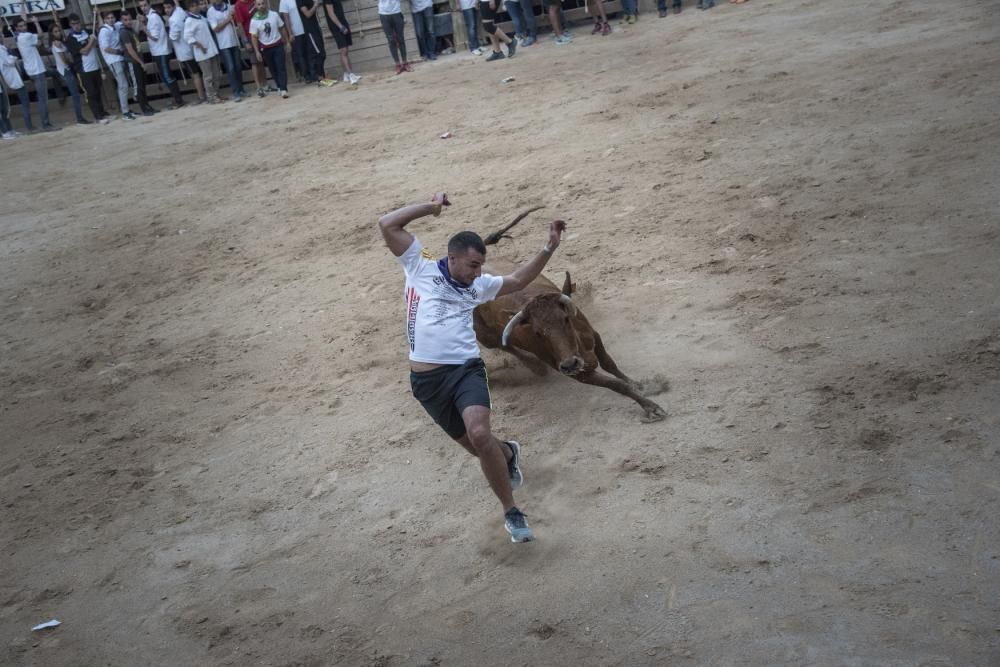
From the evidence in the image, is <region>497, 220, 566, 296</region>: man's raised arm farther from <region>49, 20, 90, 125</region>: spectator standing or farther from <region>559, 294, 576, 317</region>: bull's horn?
<region>49, 20, 90, 125</region>: spectator standing

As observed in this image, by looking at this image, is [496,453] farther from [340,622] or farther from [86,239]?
[86,239]

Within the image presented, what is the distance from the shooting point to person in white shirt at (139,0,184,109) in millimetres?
18969

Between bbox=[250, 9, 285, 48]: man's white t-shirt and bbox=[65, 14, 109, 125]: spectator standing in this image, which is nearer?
bbox=[250, 9, 285, 48]: man's white t-shirt

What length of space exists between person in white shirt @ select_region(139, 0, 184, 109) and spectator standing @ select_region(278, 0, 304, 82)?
260cm

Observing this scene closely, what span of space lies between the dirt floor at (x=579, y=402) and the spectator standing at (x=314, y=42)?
6.50 meters

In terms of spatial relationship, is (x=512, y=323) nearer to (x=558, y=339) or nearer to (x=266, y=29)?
(x=558, y=339)

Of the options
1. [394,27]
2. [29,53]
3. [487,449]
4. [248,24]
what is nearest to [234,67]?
[248,24]

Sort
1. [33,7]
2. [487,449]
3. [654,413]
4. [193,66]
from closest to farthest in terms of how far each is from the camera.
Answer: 1. [487,449]
2. [654,413]
3. [193,66]
4. [33,7]

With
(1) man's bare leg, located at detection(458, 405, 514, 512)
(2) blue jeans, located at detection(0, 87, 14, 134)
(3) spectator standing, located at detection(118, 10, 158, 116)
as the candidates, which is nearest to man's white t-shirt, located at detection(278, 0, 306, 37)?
(3) spectator standing, located at detection(118, 10, 158, 116)

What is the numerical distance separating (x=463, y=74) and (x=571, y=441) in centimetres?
1214

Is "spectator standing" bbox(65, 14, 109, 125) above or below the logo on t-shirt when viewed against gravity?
above

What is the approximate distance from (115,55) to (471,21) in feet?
24.3

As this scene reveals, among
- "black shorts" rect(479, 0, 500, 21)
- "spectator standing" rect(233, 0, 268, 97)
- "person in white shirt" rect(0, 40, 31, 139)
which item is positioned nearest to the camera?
"black shorts" rect(479, 0, 500, 21)

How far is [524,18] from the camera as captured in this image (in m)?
18.8
